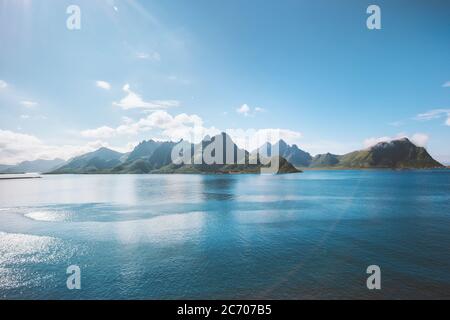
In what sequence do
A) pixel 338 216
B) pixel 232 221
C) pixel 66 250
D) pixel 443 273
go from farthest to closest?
pixel 338 216 < pixel 232 221 < pixel 66 250 < pixel 443 273

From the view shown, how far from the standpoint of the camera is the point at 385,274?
3788 cm

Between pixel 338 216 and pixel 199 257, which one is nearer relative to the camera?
pixel 199 257

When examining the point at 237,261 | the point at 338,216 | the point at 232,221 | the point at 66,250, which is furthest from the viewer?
the point at 338,216

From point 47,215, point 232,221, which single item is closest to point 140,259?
point 232,221

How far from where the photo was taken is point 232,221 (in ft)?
251

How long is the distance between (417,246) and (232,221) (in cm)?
4646

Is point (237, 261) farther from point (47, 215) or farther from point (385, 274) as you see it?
point (47, 215)

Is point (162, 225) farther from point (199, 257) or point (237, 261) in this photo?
point (237, 261)
